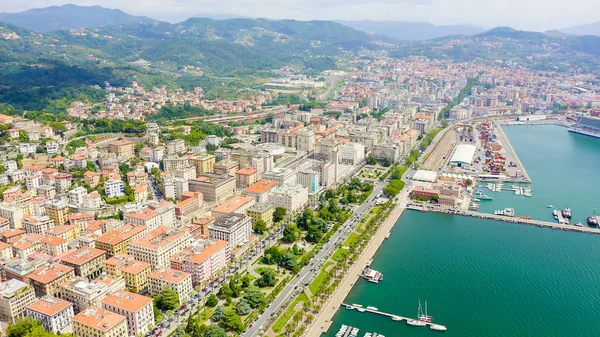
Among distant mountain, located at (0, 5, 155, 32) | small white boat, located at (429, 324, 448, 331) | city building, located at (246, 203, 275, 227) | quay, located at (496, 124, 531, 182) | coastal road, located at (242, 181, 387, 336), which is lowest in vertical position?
small white boat, located at (429, 324, 448, 331)

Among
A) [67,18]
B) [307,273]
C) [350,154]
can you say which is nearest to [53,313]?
[307,273]

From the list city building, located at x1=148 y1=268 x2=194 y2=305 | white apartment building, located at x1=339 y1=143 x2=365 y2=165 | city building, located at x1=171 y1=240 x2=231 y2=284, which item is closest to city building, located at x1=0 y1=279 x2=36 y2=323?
A: city building, located at x1=148 y1=268 x2=194 y2=305

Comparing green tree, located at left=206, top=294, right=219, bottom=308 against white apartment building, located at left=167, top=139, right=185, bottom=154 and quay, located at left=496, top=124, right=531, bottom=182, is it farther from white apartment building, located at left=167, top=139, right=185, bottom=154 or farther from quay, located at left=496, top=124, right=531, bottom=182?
quay, located at left=496, top=124, right=531, bottom=182

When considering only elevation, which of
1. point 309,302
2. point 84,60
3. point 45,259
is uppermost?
point 84,60

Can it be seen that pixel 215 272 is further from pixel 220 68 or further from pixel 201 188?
pixel 220 68

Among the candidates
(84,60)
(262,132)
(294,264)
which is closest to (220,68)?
(84,60)

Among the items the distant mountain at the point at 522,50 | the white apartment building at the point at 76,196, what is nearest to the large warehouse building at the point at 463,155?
the white apartment building at the point at 76,196

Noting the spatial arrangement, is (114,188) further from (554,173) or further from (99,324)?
(554,173)

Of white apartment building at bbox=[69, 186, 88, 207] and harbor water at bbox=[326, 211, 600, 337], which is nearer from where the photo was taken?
harbor water at bbox=[326, 211, 600, 337]
